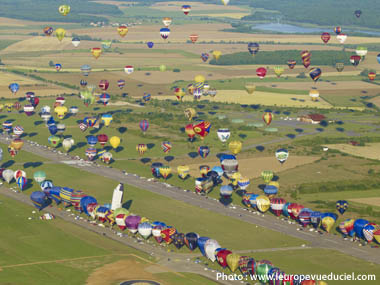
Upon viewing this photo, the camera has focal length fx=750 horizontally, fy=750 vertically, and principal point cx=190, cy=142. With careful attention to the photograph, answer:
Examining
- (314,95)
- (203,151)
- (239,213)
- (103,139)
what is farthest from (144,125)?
(314,95)

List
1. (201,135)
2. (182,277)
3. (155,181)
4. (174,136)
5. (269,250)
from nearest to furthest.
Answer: (182,277) → (269,250) → (155,181) → (201,135) → (174,136)

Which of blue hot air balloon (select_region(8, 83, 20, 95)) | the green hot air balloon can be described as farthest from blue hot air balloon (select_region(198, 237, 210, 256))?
blue hot air balloon (select_region(8, 83, 20, 95))

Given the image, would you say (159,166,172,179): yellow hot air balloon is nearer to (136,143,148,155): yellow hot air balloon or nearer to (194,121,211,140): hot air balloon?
(136,143,148,155): yellow hot air balloon

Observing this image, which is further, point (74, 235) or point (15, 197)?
point (15, 197)

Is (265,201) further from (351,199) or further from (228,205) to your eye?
(351,199)

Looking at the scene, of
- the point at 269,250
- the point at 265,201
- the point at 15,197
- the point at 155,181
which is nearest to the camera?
the point at 269,250

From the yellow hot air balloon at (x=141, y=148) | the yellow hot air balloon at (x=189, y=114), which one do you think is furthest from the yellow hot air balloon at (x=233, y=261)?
the yellow hot air balloon at (x=189, y=114)

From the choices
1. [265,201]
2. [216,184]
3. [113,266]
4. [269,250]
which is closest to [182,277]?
[113,266]
